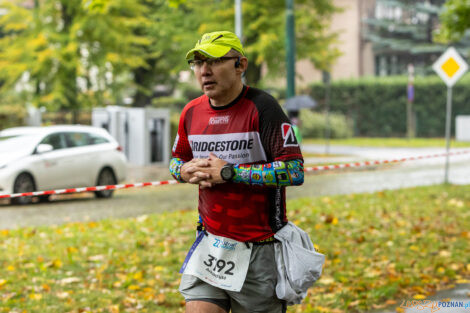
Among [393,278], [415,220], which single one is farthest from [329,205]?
[393,278]

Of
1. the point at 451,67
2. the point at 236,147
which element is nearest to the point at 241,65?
the point at 236,147

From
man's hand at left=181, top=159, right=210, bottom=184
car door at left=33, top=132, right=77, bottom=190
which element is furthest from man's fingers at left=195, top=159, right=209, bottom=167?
car door at left=33, top=132, right=77, bottom=190

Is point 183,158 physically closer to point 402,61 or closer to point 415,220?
point 415,220

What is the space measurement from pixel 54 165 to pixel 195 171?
10.7 m

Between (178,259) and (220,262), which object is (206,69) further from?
(178,259)

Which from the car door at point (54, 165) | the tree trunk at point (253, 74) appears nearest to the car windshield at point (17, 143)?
the car door at point (54, 165)

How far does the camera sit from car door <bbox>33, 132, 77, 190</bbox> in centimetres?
1283

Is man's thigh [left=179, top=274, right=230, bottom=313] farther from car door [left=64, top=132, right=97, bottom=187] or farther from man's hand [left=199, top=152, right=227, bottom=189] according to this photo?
car door [left=64, top=132, right=97, bottom=187]

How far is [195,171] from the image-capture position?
117 inches

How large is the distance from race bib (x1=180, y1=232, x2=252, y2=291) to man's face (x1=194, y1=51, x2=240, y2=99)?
27.2 inches

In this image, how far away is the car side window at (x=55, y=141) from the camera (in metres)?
13.2

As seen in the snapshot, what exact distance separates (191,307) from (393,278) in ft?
11.8

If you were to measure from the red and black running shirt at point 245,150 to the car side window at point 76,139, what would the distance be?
11122 mm

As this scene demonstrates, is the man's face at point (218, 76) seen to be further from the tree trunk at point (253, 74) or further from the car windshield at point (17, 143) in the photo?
the tree trunk at point (253, 74)
